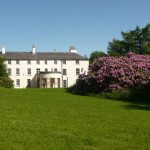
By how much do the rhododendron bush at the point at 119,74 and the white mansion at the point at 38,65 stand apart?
5424 cm

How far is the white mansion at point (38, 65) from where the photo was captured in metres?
85.9

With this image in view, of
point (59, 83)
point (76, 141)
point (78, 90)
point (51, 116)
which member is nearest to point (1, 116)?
point (51, 116)

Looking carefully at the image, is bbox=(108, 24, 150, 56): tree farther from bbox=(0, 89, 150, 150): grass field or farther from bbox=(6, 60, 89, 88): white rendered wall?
bbox=(0, 89, 150, 150): grass field

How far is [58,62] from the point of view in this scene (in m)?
88.7

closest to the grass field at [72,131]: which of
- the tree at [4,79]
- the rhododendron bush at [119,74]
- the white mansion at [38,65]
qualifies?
the rhododendron bush at [119,74]

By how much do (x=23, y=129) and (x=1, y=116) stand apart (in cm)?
270

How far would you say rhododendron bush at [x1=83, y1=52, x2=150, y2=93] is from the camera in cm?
2733

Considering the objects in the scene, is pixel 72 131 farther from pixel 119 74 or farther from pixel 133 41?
pixel 133 41

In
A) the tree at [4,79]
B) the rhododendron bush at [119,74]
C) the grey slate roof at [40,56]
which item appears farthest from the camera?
the grey slate roof at [40,56]

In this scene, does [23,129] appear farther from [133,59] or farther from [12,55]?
[12,55]

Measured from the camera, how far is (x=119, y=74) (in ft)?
92.6

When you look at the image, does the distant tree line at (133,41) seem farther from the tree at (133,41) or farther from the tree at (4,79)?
the tree at (4,79)

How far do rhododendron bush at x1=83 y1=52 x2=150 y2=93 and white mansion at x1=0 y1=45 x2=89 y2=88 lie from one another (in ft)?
178

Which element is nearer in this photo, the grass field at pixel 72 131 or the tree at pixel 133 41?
the grass field at pixel 72 131
